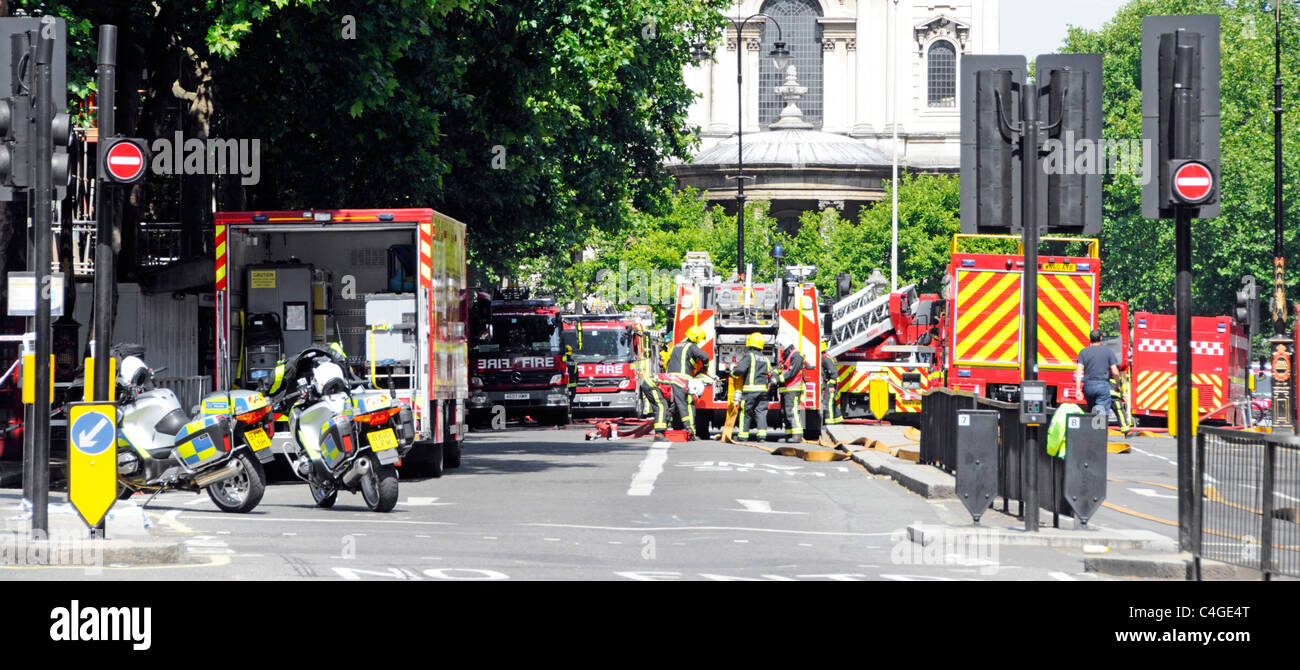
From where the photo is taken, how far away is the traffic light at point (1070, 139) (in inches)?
559

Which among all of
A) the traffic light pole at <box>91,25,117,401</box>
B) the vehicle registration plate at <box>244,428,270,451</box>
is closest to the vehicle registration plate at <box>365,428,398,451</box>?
the vehicle registration plate at <box>244,428,270,451</box>

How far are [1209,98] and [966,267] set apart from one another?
668 inches

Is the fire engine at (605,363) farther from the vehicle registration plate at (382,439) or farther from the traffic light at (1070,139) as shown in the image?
the traffic light at (1070,139)

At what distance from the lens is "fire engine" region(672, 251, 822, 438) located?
3084 cm

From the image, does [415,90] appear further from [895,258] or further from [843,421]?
[895,258]

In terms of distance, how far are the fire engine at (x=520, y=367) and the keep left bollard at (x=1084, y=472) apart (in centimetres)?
2528

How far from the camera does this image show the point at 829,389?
35562 mm

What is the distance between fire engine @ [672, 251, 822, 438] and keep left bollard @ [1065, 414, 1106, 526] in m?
16.4

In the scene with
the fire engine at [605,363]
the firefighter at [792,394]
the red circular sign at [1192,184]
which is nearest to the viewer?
the red circular sign at [1192,184]

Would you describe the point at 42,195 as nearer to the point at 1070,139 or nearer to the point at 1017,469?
the point at 1070,139

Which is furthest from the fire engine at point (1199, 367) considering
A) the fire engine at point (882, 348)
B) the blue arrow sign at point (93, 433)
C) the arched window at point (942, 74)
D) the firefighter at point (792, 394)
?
the arched window at point (942, 74)

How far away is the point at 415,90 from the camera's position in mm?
23781
